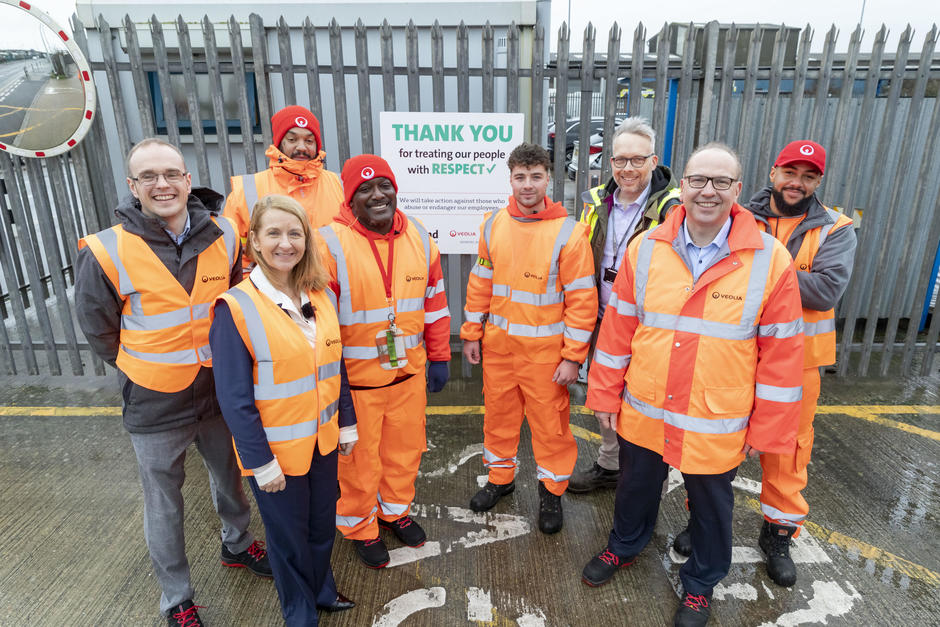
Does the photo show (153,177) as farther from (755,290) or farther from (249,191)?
(755,290)

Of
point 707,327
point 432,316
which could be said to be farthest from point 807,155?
point 432,316

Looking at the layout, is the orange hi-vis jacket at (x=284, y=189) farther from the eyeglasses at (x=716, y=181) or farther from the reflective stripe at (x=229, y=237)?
the eyeglasses at (x=716, y=181)

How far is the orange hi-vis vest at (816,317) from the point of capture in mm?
2762

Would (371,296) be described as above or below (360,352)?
above

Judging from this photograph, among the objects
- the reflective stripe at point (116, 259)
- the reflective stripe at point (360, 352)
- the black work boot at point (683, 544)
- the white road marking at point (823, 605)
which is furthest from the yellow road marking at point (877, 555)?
the reflective stripe at point (116, 259)

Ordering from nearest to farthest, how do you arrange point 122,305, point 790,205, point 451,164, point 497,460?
point 122,305
point 790,205
point 497,460
point 451,164

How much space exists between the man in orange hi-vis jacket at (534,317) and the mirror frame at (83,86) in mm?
3301

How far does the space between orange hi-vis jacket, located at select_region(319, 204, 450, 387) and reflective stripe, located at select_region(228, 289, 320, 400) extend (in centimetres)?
59

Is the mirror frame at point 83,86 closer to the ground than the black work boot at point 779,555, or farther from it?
farther from it

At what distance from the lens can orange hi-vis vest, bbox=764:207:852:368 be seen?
2762 millimetres

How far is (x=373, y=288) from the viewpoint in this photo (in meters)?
2.70

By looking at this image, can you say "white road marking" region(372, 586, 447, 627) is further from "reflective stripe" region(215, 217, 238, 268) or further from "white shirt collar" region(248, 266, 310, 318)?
"reflective stripe" region(215, 217, 238, 268)

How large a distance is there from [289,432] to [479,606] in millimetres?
1310

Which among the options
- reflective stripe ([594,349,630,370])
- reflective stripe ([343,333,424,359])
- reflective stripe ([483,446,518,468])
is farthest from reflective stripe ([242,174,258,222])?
reflective stripe ([594,349,630,370])
